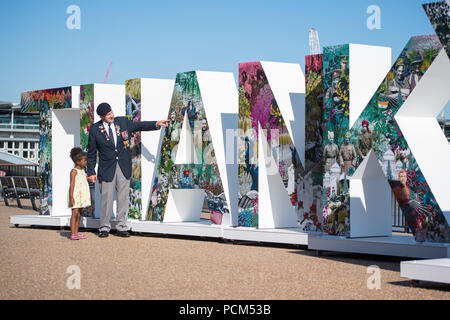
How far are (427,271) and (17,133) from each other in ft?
191

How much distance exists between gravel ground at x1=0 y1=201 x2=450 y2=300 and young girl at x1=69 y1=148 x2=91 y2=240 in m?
0.43

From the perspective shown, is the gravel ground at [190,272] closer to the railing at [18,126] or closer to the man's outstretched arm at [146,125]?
the man's outstretched arm at [146,125]

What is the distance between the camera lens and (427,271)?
21.4ft

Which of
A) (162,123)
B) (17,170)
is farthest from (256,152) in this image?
(17,170)

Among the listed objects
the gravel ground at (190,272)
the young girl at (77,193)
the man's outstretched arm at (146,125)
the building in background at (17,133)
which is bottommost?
the gravel ground at (190,272)

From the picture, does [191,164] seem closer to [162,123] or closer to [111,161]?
[162,123]

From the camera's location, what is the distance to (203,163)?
11500 mm

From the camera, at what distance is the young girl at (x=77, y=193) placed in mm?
11234

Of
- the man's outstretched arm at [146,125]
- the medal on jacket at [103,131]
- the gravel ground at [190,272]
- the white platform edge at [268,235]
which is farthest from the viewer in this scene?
the man's outstretched arm at [146,125]

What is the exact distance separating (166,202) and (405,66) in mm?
5073

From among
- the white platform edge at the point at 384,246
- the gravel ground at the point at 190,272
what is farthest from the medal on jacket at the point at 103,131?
the white platform edge at the point at 384,246

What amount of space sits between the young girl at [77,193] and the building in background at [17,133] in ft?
159

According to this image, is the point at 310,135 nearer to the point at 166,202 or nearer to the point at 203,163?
the point at 203,163

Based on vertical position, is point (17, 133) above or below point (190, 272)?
above
